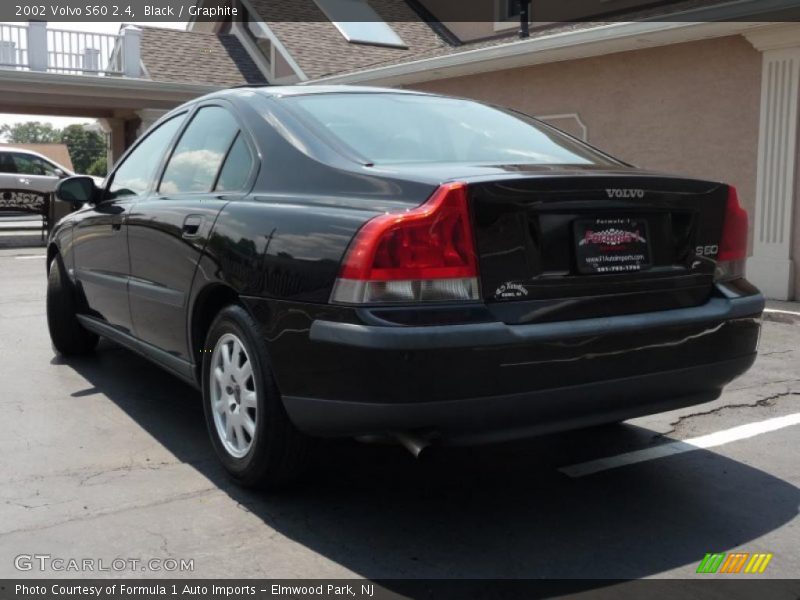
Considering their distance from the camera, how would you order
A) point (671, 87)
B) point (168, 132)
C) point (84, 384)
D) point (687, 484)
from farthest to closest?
point (671, 87) < point (84, 384) < point (168, 132) < point (687, 484)

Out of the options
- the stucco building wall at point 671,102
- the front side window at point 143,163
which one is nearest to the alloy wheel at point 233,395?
the front side window at point 143,163

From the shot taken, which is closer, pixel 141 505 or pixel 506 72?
pixel 141 505

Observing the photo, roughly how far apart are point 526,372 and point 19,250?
48.5 ft

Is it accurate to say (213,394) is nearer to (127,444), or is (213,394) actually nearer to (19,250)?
(127,444)

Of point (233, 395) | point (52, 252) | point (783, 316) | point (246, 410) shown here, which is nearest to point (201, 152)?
point (233, 395)

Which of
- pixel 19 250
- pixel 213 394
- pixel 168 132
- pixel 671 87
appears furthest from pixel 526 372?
pixel 19 250

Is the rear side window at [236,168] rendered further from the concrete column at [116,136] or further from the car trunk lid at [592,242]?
the concrete column at [116,136]

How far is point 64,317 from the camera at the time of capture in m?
5.87

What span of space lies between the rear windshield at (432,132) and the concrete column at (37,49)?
15.8 metres

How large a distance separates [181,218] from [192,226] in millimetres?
162

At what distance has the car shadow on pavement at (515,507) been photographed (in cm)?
300

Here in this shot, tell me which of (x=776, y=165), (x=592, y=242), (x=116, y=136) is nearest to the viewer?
(x=592, y=242)

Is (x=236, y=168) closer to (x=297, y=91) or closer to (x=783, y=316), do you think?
(x=297, y=91)

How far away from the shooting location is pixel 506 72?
40.6ft
